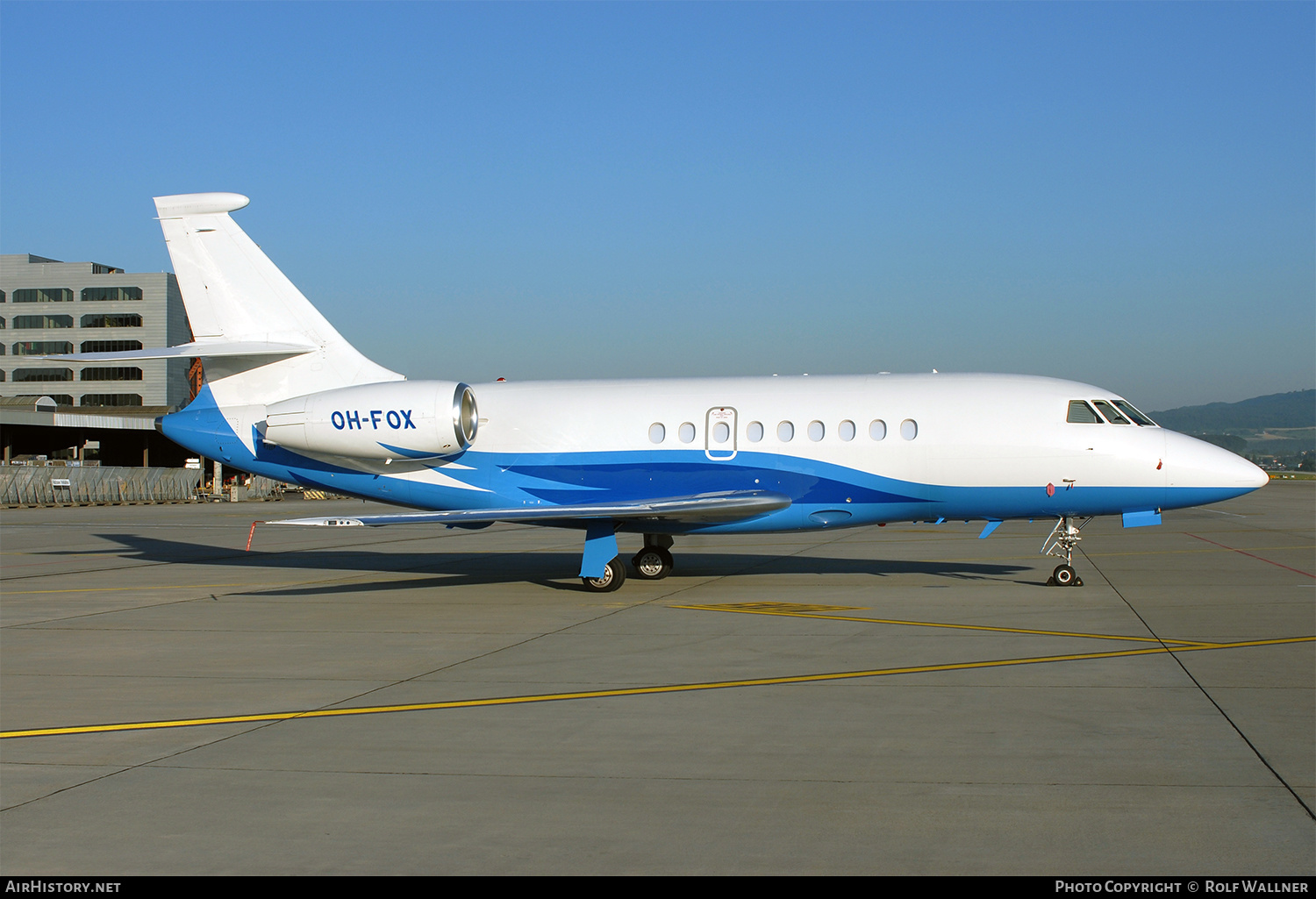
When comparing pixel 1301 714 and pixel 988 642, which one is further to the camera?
pixel 988 642

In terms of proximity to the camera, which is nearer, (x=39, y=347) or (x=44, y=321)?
(x=39, y=347)

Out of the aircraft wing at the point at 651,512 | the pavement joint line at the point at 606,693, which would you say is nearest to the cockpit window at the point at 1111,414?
the aircraft wing at the point at 651,512

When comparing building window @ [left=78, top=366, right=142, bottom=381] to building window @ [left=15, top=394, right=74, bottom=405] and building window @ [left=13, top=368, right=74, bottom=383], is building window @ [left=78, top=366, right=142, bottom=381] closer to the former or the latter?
building window @ [left=13, top=368, right=74, bottom=383]

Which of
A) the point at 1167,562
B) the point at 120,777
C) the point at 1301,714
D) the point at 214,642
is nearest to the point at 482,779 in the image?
the point at 120,777

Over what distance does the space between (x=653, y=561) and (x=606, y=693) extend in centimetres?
1061

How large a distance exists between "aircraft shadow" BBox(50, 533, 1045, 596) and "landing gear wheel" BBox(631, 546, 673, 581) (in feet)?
2.41

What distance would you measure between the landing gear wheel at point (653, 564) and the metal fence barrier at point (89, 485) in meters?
48.6

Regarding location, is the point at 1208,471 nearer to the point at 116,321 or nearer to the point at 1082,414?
the point at 1082,414

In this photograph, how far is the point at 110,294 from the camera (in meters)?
130

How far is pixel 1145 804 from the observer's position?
647 cm

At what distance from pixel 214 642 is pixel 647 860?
939cm

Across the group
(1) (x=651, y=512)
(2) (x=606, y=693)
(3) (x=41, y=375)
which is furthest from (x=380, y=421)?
(3) (x=41, y=375)

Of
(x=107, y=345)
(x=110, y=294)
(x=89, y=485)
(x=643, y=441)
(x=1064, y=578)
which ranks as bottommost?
(x=89, y=485)
